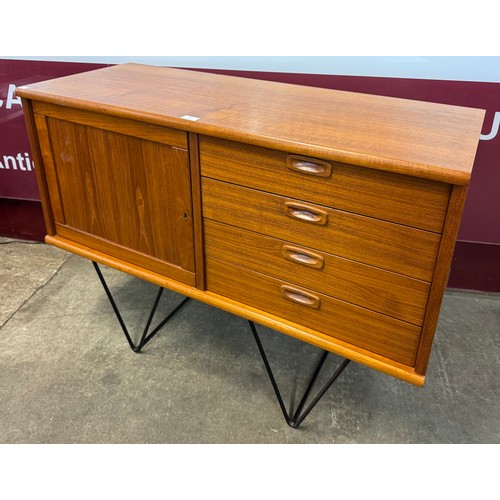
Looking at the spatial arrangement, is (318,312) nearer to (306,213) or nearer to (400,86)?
(306,213)

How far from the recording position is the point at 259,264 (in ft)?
4.16

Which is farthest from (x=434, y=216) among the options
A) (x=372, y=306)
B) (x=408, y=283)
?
(x=372, y=306)

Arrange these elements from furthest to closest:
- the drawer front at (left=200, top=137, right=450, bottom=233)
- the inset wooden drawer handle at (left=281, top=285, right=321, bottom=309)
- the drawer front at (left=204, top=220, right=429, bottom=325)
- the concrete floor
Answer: the concrete floor < the inset wooden drawer handle at (left=281, top=285, right=321, bottom=309) < the drawer front at (left=204, top=220, right=429, bottom=325) < the drawer front at (left=200, top=137, right=450, bottom=233)

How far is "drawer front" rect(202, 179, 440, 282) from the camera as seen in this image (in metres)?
1.03

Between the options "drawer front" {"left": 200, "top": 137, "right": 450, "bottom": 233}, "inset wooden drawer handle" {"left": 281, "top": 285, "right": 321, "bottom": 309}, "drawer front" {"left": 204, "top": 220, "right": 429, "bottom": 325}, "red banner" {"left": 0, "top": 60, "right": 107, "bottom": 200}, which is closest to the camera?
"drawer front" {"left": 200, "top": 137, "right": 450, "bottom": 233}

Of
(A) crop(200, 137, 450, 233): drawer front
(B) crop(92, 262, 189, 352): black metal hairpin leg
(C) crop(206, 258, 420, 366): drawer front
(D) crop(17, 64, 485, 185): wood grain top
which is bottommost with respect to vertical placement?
(B) crop(92, 262, 189, 352): black metal hairpin leg

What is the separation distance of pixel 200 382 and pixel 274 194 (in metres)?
0.82

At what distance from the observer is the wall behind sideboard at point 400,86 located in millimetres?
1733

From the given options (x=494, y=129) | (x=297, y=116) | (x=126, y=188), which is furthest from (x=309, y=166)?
(x=494, y=129)

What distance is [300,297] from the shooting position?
4.09 feet

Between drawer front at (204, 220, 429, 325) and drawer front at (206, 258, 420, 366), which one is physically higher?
drawer front at (204, 220, 429, 325)

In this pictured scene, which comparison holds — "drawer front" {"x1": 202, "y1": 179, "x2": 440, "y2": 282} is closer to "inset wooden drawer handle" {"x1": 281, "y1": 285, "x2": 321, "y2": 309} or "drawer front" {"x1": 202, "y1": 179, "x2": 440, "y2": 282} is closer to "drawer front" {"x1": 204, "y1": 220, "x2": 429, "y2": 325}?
"drawer front" {"x1": 204, "y1": 220, "x2": 429, "y2": 325}

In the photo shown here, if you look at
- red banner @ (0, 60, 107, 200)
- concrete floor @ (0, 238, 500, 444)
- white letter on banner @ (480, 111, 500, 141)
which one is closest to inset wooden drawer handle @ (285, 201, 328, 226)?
concrete floor @ (0, 238, 500, 444)

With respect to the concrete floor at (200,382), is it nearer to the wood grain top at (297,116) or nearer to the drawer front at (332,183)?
the drawer front at (332,183)
